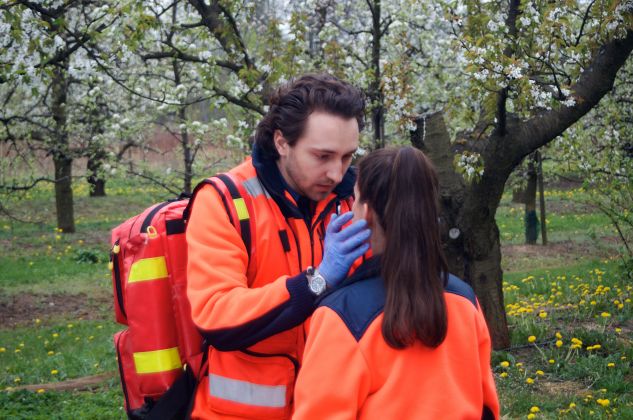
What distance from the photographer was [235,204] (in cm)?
260

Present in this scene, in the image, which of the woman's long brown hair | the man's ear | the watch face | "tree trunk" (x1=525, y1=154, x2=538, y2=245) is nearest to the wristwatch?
the watch face

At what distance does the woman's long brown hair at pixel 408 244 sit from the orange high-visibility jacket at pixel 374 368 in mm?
49

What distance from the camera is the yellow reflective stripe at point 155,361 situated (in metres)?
2.61

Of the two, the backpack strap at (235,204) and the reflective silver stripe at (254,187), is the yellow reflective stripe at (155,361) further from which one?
the reflective silver stripe at (254,187)

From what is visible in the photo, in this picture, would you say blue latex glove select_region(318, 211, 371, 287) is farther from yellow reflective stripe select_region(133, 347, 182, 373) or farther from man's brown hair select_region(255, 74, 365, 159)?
yellow reflective stripe select_region(133, 347, 182, 373)

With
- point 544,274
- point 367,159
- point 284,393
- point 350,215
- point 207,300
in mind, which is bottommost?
point 544,274

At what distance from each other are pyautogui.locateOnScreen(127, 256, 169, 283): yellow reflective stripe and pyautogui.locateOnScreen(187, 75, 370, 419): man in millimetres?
177

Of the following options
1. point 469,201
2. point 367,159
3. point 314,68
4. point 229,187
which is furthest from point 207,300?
point 314,68

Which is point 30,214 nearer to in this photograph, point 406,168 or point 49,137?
point 49,137

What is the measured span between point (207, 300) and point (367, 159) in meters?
0.63

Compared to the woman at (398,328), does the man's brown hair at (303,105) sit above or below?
above

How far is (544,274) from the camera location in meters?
11.9

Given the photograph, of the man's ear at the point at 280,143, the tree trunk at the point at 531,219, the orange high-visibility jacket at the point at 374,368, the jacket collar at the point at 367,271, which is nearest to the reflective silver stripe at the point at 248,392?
the orange high-visibility jacket at the point at 374,368

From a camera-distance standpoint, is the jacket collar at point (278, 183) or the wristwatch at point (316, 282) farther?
the jacket collar at point (278, 183)
